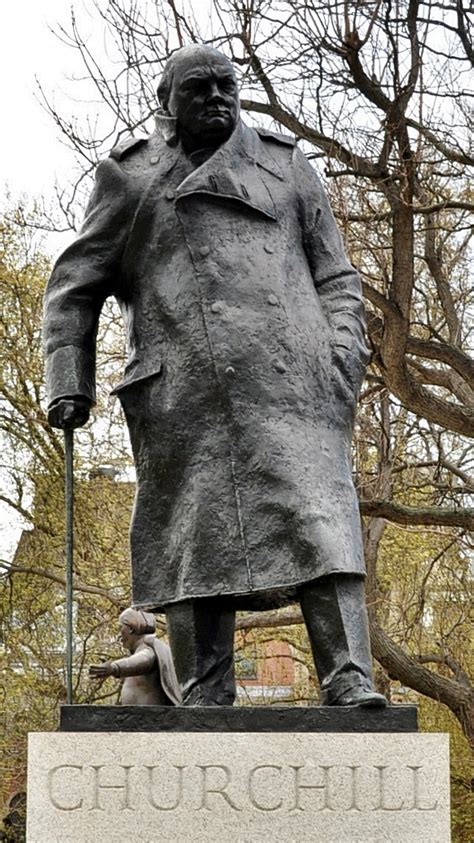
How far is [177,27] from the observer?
586 inches

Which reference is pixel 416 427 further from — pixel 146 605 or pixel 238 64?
pixel 146 605

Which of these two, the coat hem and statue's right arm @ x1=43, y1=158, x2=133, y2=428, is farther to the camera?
statue's right arm @ x1=43, y1=158, x2=133, y2=428

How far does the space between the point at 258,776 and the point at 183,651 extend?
0.69 metres

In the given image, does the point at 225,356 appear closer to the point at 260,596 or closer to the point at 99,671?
the point at 260,596

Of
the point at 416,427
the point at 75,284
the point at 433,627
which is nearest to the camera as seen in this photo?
the point at 75,284

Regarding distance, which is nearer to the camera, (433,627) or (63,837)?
(63,837)

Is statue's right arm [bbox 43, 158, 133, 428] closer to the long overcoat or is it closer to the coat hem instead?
the long overcoat

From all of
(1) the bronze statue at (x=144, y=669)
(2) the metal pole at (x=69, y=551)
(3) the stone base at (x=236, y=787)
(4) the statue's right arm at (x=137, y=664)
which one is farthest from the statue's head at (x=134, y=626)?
(3) the stone base at (x=236, y=787)

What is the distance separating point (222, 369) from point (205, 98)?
960mm

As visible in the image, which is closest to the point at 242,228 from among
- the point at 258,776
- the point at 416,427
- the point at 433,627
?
the point at 258,776

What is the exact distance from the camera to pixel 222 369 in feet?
16.4

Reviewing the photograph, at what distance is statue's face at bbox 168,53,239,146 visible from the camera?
521 centimetres

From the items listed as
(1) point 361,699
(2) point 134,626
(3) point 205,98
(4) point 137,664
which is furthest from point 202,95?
(2) point 134,626

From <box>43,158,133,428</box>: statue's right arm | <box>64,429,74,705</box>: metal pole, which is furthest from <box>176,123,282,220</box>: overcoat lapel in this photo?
<box>64,429,74,705</box>: metal pole
